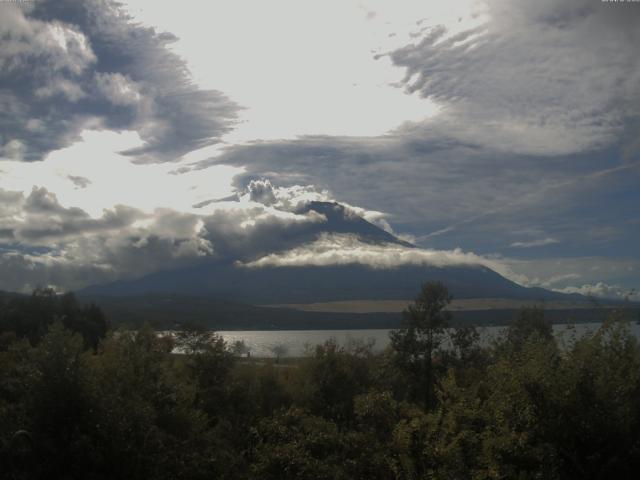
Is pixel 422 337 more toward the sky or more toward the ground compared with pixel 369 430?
more toward the sky

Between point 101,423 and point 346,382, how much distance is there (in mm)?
24594

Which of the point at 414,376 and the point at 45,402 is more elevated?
the point at 45,402

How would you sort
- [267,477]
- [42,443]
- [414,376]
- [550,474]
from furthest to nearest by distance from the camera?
[414,376] → [267,477] → [42,443] → [550,474]

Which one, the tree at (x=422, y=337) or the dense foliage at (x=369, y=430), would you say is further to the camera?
the tree at (x=422, y=337)

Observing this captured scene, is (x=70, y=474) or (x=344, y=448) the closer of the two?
(x=70, y=474)

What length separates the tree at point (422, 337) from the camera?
→ 40.4 metres

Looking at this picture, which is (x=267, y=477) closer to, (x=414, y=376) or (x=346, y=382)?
(x=346, y=382)

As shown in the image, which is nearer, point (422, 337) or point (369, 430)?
point (369, 430)

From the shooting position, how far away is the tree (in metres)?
40.4

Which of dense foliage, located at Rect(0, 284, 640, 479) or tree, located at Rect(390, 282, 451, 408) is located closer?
dense foliage, located at Rect(0, 284, 640, 479)

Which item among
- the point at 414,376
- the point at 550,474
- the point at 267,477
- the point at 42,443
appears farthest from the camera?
the point at 414,376

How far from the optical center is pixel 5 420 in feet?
49.6

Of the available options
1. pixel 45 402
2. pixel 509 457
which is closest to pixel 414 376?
pixel 509 457

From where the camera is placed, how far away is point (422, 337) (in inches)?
1617
